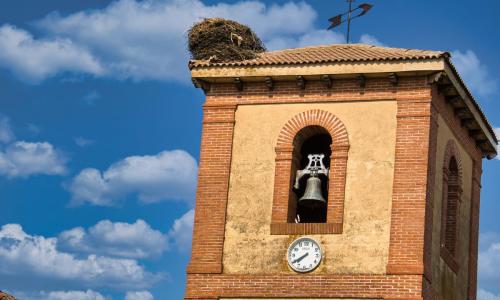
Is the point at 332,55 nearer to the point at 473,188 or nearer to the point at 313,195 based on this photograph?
the point at 313,195

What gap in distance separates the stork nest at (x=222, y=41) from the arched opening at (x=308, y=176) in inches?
70.1

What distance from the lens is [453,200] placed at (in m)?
28.3

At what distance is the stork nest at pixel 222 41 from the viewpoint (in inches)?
1113

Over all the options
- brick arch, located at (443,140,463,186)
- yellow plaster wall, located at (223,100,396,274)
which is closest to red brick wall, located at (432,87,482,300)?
brick arch, located at (443,140,463,186)

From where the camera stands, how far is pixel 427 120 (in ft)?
87.6

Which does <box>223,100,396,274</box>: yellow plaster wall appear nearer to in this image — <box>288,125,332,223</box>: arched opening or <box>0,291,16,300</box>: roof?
<box>288,125,332,223</box>: arched opening

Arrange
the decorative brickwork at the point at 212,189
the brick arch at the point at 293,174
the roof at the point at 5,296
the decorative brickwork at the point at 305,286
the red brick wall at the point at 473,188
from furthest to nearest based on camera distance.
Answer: the red brick wall at the point at 473,188
the decorative brickwork at the point at 212,189
the brick arch at the point at 293,174
the decorative brickwork at the point at 305,286
the roof at the point at 5,296

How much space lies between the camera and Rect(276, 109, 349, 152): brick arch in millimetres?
A: 27109

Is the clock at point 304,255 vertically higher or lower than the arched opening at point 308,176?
lower

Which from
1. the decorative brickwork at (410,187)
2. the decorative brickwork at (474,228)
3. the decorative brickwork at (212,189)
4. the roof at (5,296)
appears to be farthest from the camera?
the decorative brickwork at (474,228)

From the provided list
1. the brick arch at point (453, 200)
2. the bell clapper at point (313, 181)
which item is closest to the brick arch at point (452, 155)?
the brick arch at point (453, 200)

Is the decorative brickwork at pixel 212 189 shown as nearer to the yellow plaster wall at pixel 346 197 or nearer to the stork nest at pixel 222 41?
the yellow plaster wall at pixel 346 197

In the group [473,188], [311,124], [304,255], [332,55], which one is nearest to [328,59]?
[332,55]

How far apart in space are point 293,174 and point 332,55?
2.19 metres
